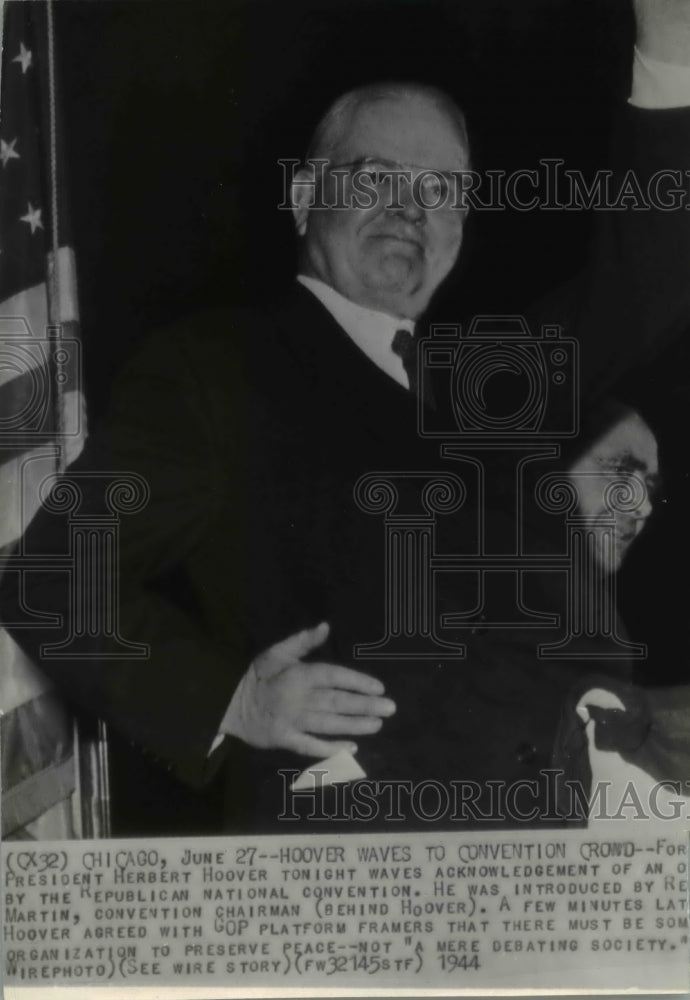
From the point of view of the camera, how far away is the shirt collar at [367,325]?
257 centimetres

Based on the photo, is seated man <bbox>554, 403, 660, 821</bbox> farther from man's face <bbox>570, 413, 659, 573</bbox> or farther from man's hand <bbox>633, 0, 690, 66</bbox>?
man's hand <bbox>633, 0, 690, 66</bbox>

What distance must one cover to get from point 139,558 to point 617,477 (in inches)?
46.8

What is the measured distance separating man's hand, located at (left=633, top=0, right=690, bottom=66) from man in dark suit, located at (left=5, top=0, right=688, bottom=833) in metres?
1.03

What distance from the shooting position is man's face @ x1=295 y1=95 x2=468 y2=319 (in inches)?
102

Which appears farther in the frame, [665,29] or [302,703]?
[665,29]

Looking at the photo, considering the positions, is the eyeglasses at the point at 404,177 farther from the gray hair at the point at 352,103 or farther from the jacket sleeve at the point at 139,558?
the jacket sleeve at the point at 139,558

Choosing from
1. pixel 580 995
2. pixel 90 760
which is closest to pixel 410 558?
pixel 90 760

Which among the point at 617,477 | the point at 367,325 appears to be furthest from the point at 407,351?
the point at 617,477

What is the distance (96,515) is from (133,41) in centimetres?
118

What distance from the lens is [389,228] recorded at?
102 inches

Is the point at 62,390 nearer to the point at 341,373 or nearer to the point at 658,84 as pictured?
the point at 341,373

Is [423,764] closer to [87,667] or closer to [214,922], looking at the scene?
[214,922]

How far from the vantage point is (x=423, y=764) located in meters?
2.53

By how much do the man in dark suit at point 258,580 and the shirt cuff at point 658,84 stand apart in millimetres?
913
